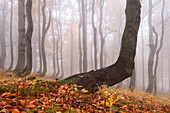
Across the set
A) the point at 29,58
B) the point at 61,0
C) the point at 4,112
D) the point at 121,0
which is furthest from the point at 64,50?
the point at 4,112

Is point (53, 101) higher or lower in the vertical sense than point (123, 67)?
lower

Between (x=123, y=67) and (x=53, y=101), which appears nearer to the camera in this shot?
(x=53, y=101)

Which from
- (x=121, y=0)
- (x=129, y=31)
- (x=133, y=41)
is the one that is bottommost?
(x=133, y=41)

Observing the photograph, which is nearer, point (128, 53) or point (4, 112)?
point (4, 112)

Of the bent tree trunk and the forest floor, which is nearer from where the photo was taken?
the forest floor

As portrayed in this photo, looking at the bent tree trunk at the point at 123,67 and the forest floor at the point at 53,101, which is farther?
the bent tree trunk at the point at 123,67

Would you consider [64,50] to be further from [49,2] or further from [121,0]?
[121,0]

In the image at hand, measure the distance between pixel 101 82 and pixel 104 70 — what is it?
1.39 feet

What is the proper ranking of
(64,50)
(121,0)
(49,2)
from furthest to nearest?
(64,50), (121,0), (49,2)

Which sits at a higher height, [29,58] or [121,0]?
[121,0]

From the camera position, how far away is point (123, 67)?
3441 millimetres

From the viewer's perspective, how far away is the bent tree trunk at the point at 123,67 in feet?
11.1

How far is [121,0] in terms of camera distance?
17641 mm

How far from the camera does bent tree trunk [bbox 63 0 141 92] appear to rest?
11.1ft
